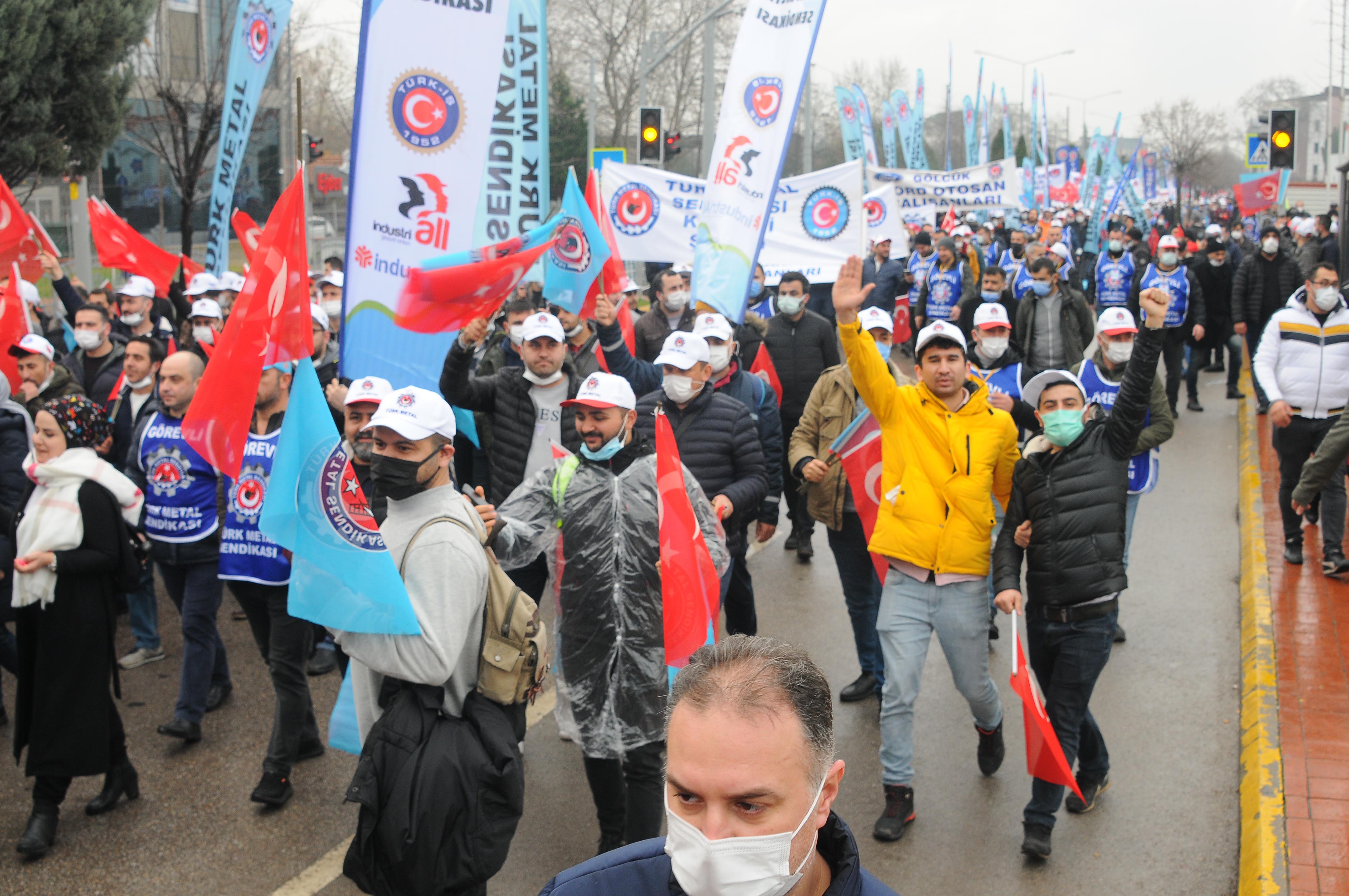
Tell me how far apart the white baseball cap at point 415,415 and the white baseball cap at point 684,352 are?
2039 mm

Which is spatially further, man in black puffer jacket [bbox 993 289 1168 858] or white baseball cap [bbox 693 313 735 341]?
white baseball cap [bbox 693 313 735 341]

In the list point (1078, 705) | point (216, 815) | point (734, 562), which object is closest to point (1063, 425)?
point (1078, 705)

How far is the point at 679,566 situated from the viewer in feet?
15.2

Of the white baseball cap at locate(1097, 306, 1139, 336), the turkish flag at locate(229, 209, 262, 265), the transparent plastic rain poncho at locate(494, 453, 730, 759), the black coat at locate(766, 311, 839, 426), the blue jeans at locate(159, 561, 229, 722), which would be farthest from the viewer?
the black coat at locate(766, 311, 839, 426)

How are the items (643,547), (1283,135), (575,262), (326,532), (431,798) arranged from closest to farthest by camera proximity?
(431,798) → (326,532) → (643,547) → (575,262) → (1283,135)

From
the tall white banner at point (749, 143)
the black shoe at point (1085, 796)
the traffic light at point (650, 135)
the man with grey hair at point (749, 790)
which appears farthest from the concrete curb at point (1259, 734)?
the traffic light at point (650, 135)

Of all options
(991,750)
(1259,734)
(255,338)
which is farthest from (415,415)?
(1259,734)

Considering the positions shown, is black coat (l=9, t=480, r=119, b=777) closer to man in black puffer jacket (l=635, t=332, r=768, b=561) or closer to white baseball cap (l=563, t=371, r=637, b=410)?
white baseball cap (l=563, t=371, r=637, b=410)

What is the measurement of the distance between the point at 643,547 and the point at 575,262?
3.34m

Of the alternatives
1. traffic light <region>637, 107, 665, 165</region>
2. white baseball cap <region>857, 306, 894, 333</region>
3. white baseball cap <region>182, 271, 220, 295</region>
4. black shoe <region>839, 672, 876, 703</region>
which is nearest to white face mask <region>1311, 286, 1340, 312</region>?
white baseball cap <region>857, 306, 894, 333</region>

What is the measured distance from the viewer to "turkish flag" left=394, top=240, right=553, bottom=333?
222 inches

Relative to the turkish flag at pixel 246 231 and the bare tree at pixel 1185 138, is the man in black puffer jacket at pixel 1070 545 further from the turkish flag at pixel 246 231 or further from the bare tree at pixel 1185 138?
the bare tree at pixel 1185 138

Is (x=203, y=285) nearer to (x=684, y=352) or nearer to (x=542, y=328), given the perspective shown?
(x=542, y=328)

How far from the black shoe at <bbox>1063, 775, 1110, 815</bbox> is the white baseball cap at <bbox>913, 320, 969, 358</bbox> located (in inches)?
78.9
